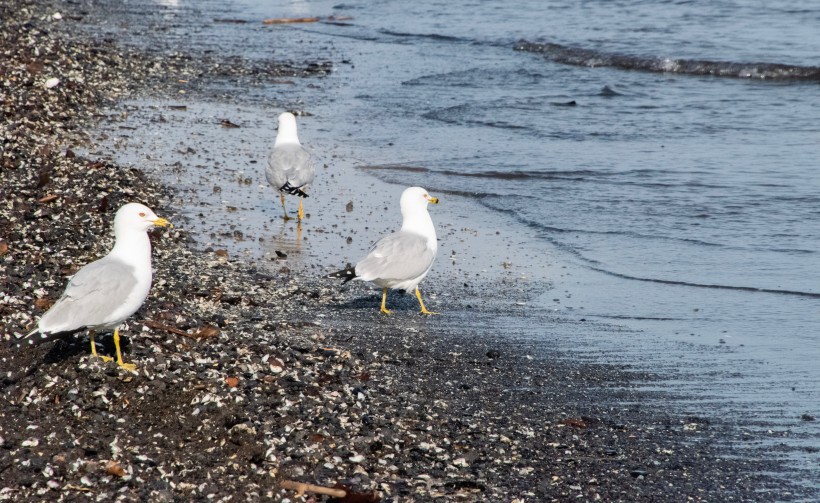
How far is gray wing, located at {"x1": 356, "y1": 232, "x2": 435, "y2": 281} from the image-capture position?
7.62 m

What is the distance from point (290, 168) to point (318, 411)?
200 inches

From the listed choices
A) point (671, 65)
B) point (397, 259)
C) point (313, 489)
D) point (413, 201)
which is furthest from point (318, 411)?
point (671, 65)

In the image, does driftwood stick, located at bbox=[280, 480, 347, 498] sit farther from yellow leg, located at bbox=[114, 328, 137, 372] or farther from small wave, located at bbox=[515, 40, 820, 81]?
small wave, located at bbox=[515, 40, 820, 81]

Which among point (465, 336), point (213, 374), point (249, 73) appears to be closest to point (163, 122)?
→ point (249, 73)

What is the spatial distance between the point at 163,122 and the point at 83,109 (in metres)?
1.04

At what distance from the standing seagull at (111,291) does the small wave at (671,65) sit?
16.4m

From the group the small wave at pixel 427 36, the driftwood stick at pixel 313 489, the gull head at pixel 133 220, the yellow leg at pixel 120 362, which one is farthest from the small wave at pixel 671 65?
the driftwood stick at pixel 313 489

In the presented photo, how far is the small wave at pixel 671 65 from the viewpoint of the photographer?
19.9 metres

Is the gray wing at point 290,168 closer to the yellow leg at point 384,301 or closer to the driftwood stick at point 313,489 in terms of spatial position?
the yellow leg at point 384,301

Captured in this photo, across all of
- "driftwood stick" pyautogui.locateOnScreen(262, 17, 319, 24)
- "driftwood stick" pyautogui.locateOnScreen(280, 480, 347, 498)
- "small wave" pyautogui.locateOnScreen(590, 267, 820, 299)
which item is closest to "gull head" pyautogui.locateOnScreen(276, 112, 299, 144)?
"small wave" pyautogui.locateOnScreen(590, 267, 820, 299)

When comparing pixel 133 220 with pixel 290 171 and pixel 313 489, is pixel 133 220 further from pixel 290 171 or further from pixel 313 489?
pixel 290 171

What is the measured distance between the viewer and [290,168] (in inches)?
405

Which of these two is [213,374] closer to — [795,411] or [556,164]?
[795,411]

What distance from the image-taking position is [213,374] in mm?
5801
